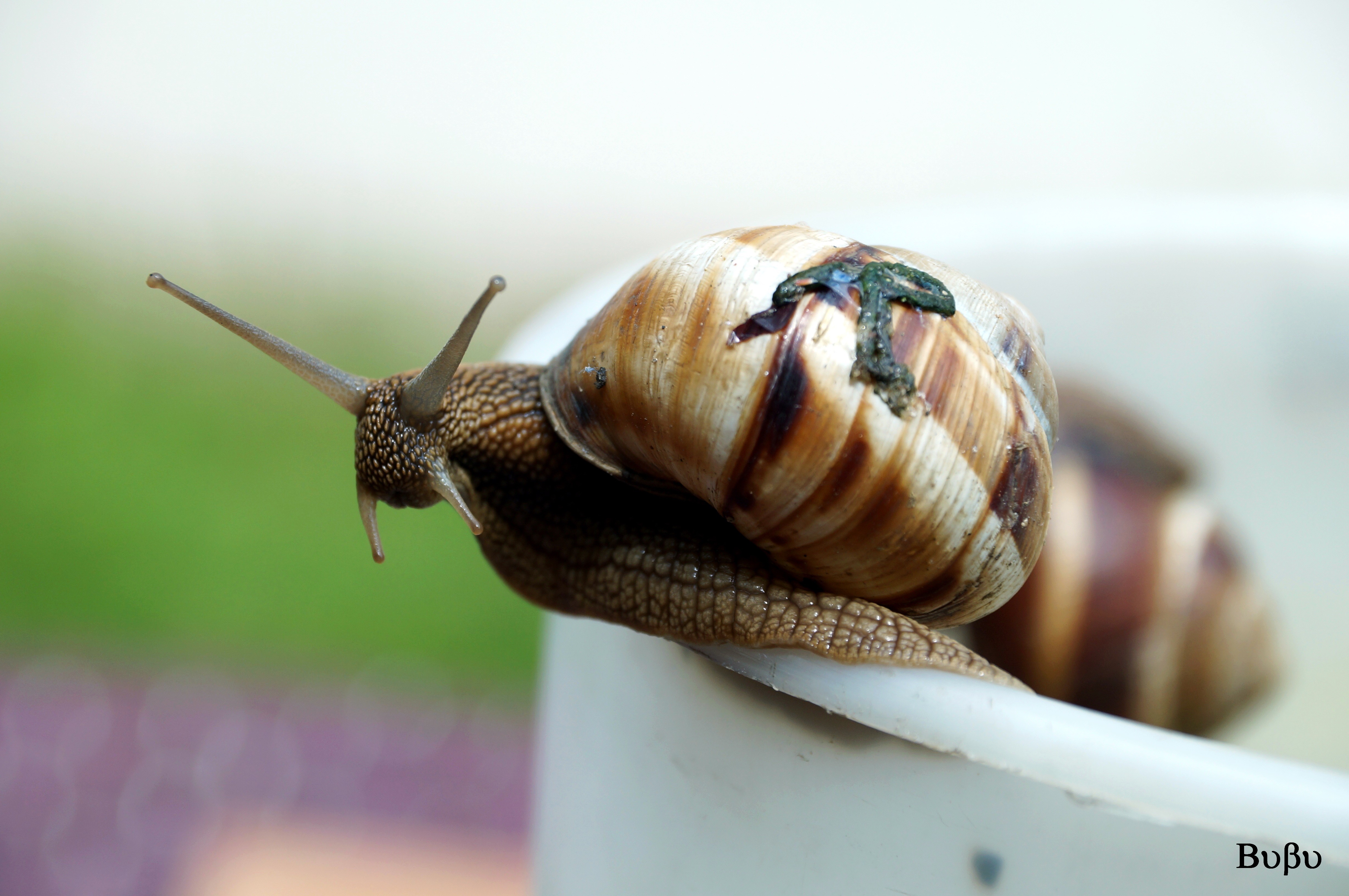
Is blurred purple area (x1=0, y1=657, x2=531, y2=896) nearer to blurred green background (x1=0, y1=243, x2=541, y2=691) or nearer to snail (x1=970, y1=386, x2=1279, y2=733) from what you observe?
blurred green background (x1=0, y1=243, x2=541, y2=691)

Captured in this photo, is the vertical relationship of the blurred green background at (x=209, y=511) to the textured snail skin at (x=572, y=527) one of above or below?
below

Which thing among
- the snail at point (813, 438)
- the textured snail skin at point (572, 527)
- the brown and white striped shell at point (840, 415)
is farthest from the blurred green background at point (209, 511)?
the brown and white striped shell at point (840, 415)

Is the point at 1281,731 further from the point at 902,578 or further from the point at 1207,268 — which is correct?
the point at 902,578

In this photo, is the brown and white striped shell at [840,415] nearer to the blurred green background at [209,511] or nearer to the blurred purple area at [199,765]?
the blurred purple area at [199,765]

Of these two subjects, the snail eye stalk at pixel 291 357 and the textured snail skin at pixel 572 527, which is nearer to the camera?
the textured snail skin at pixel 572 527

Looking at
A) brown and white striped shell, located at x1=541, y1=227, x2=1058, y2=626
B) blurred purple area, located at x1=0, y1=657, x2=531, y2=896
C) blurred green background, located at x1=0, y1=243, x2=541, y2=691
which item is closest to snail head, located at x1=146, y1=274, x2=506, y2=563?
brown and white striped shell, located at x1=541, y1=227, x2=1058, y2=626

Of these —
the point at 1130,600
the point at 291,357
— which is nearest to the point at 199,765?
the point at 291,357
